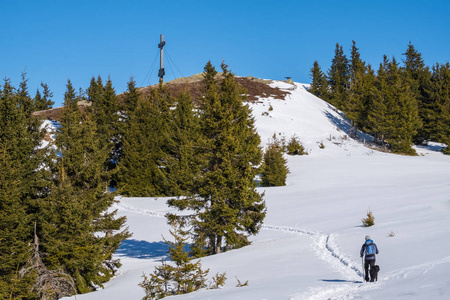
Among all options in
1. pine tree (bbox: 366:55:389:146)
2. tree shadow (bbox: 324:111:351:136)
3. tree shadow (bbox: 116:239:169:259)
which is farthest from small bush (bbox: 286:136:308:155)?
tree shadow (bbox: 116:239:169:259)

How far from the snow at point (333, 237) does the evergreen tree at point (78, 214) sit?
1.36m

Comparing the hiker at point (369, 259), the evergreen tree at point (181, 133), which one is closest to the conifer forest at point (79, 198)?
the hiker at point (369, 259)

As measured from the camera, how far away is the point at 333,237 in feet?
63.5

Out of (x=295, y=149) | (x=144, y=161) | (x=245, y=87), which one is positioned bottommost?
(x=144, y=161)

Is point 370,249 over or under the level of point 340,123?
under

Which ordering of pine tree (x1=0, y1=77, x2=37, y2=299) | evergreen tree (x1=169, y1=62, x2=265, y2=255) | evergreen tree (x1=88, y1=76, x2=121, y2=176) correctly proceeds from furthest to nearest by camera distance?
evergreen tree (x1=88, y1=76, x2=121, y2=176), evergreen tree (x1=169, y1=62, x2=265, y2=255), pine tree (x1=0, y1=77, x2=37, y2=299)

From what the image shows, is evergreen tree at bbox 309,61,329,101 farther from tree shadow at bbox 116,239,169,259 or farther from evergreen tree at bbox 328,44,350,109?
tree shadow at bbox 116,239,169,259

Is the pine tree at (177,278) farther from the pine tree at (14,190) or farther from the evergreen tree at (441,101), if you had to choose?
the evergreen tree at (441,101)

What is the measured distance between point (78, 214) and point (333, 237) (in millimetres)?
12492

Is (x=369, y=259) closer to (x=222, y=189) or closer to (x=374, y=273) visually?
(x=374, y=273)

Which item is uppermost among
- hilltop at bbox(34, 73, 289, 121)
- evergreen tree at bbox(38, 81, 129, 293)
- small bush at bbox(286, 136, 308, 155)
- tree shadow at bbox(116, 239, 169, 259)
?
hilltop at bbox(34, 73, 289, 121)

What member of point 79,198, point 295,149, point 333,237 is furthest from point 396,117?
point 79,198

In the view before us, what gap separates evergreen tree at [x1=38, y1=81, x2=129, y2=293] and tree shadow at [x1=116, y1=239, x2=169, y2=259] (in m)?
4.37

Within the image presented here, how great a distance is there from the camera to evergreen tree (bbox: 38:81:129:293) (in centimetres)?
1517
